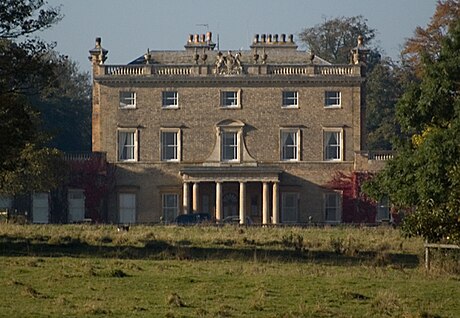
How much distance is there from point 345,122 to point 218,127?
7.29 m

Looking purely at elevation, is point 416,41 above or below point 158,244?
above

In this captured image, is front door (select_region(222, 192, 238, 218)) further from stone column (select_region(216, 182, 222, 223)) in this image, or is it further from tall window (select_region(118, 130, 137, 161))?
tall window (select_region(118, 130, 137, 161))

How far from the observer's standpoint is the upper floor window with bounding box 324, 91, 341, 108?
3268 inches

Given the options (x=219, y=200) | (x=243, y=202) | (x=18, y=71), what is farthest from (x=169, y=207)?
(x=18, y=71)

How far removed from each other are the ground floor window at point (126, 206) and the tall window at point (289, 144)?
8.94 m

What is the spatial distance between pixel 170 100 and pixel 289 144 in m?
7.30

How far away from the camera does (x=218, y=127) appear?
3265 inches

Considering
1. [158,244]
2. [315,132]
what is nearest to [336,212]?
[315,132]

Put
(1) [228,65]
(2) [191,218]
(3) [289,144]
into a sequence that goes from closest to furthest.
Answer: (2) [191,218] → (3) [289,144] → (1) [228,65]

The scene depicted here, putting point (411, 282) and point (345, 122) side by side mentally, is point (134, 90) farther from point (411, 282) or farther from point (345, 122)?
point (411, 282)

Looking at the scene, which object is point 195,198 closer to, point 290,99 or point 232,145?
point 232,145

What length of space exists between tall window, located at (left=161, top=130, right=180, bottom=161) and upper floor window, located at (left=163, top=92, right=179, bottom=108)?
1510mm

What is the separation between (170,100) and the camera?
8319 centimetres

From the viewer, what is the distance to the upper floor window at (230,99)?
83125 millimetres
